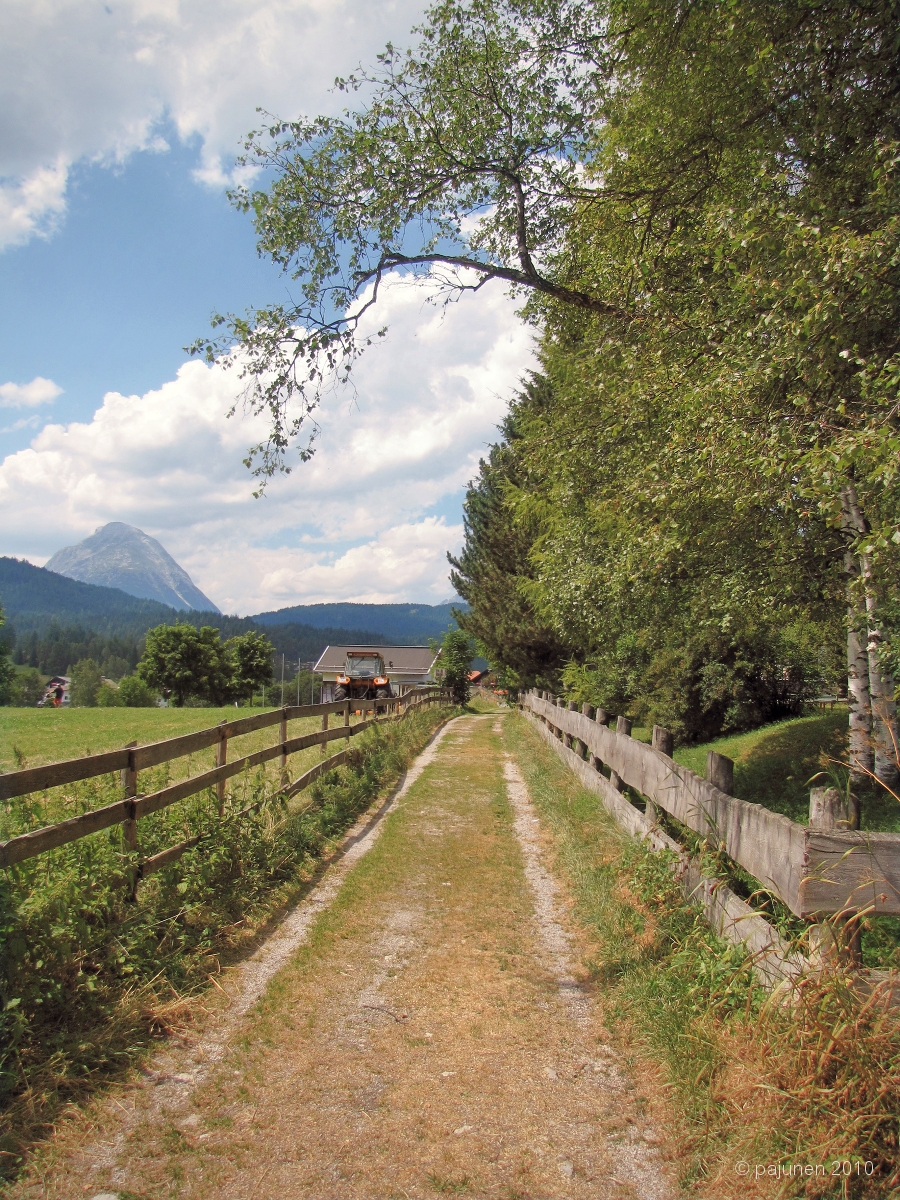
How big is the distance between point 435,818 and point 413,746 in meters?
6.33

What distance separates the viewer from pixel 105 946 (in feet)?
13.1

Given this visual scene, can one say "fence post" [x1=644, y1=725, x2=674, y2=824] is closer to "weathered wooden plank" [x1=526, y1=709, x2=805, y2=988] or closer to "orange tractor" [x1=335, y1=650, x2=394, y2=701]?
"weathered wooden plank" [x1=526, y1=709, x2=805, y2=988]

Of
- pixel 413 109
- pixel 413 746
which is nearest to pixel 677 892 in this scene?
pixel 413 109

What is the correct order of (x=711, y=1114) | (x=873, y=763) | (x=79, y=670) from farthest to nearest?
(x=79, y=670), (x=873, y=763), (x=711, y=1114)

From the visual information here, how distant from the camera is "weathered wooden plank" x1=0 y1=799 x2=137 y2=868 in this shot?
3574 millimetres

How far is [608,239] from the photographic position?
830 cm

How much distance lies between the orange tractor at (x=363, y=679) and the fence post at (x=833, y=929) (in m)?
26.3

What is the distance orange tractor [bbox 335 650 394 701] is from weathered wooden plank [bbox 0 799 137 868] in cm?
2435

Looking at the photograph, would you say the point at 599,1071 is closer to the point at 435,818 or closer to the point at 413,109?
the point at 435,818

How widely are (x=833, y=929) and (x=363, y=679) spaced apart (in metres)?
28.2

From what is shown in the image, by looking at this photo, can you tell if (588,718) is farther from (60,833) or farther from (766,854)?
(60,833)

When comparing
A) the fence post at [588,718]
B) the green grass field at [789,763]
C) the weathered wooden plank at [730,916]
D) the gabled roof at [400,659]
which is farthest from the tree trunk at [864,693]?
the gabled roof at [400,659]

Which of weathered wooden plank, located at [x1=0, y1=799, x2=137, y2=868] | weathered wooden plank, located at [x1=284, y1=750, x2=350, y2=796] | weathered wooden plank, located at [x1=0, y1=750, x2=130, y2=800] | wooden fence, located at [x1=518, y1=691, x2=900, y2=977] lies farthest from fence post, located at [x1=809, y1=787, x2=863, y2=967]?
weathered wooden plank, located at [x1=284, y1=750, x2=350, y2=796]

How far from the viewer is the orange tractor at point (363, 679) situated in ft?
98.3
